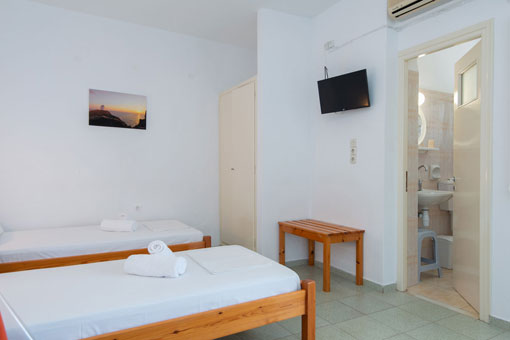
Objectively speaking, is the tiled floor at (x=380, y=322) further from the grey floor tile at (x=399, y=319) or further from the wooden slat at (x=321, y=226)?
the wooden slat at (x=321, y=226)

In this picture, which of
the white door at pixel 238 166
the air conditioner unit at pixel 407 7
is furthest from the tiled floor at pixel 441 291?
the air conditioner unit at pixel 407 7

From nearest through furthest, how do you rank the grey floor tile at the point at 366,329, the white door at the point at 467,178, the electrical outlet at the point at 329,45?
1. the grey floor tile at the point at 366,329
2. the white door at the point at 467,178
3. the electrical outlet at the point at 329,45

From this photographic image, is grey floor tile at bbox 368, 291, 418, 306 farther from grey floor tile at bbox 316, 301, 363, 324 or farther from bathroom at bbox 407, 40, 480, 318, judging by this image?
grey floor tile at bbox 316, 301, 363, 324

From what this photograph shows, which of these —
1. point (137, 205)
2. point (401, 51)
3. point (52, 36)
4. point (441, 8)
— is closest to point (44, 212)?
point (137, 205)

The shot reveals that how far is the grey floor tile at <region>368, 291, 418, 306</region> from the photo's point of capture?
2.92 m

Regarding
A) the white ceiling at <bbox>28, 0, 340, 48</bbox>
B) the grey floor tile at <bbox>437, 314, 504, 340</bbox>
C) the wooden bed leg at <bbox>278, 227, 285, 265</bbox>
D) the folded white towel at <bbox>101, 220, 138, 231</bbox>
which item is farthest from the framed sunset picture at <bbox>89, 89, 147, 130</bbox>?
the grey floor tile at <bbox>437, 314, 504, 340</bbox>

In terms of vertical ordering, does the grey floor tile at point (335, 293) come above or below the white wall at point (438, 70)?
below

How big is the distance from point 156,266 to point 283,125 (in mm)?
2329

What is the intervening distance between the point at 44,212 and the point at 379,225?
11.4 feet

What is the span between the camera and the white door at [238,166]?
403 centimetres

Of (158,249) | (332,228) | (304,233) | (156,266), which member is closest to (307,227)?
(304,233)

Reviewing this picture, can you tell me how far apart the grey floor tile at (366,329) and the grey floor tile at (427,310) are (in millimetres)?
408

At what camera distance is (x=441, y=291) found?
10.5 feet

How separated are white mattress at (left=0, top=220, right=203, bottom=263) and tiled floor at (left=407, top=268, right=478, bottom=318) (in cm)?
216
